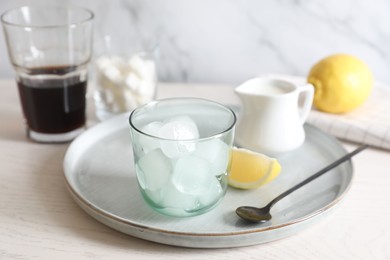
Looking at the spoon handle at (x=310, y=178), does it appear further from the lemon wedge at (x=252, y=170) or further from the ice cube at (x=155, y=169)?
the ice cube at (x=155, y=169)

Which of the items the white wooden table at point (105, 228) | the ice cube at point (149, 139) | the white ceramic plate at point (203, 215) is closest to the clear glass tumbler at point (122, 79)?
the white ceramic plate at point (203, 215)

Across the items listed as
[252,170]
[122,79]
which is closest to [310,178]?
[252,170]

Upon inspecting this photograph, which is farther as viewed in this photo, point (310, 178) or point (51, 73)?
point (51, 73)

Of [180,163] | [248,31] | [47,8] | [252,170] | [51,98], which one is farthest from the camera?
[248,31]

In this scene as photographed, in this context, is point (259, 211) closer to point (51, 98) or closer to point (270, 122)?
point (270, 122)

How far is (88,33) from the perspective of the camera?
1056 millimetres

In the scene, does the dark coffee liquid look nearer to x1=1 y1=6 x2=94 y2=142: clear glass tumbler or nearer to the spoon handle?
x1=1 y1=6 x2=94 y2=142: clear glass tumbler

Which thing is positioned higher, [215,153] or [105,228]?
[215,153]

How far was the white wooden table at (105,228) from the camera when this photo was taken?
0.76 metres

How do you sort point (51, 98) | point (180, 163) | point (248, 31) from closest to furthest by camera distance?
point (180, 163) < point (51, 98) < point (248, 31)

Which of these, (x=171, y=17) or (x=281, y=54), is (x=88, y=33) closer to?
(x=171, y=17)

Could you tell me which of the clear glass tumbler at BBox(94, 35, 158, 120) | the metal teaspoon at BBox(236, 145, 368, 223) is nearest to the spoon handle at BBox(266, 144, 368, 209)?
the metal teaspoon at BBox(236, 145, 368, 223)

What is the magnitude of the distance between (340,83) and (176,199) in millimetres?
462

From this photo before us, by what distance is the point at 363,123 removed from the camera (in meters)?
1.09
